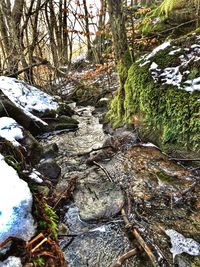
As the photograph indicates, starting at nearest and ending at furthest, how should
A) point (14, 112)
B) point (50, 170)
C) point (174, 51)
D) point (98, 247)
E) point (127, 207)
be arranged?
1. point (98, 247)
2. point (127, 207)
3. point (50, 170)
4. point (174, 51)
5. point (14, 112)

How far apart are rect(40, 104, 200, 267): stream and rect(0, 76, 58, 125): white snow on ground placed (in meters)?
2.39

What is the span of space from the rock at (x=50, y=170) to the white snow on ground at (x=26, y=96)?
2.60 meters

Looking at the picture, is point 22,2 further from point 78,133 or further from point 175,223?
point 175,223

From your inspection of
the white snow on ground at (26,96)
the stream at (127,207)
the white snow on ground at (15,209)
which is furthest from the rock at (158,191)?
the white snow on ground at (26,96)

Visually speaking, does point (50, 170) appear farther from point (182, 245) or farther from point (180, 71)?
point (180, 71)

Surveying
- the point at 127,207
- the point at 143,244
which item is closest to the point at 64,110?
the point at 127,207

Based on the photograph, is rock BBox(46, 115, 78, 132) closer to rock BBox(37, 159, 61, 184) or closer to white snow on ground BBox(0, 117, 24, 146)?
white snow on ground BBox(0, 117, 24, 146)

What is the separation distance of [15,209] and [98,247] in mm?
1026

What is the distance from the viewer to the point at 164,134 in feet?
14.6

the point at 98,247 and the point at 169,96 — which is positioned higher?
the point at 169,96

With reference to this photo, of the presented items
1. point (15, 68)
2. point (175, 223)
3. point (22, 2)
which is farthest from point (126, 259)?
point (22, 2)

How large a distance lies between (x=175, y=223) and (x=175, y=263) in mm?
553

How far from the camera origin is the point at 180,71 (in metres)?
4.54

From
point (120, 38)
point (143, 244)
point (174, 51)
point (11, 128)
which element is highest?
point (120, 38)
